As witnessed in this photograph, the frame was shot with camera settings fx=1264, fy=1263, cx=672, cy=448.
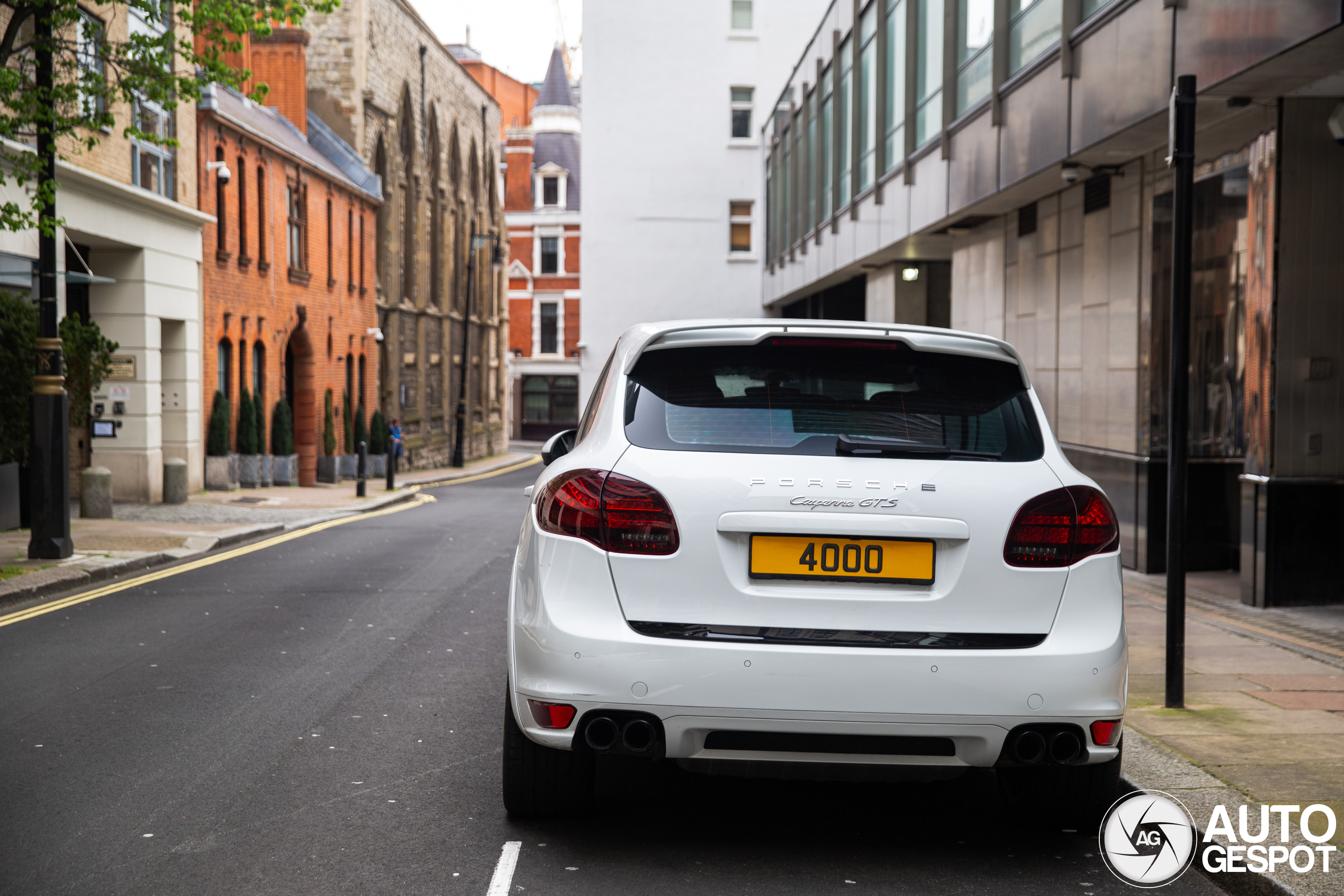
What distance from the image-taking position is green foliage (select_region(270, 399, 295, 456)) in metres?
29.4

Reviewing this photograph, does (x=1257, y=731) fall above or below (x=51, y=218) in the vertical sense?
below

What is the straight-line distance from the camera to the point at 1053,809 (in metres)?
4.44

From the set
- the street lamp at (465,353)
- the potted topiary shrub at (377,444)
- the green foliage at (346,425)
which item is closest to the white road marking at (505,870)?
the green foliage at (346,425)

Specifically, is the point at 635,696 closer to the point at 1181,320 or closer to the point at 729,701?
the point at 729,701

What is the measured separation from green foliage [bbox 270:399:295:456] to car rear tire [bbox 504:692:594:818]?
2637cm

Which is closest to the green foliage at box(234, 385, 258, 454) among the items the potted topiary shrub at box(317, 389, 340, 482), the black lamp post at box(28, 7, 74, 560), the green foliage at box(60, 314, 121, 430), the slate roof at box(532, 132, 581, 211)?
the potted topiary shrub at box(317, 389, 340, 482)

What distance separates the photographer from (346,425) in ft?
116


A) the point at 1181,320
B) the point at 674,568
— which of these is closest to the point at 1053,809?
the point at 674,568

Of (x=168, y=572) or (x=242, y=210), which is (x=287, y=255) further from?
(x=168, y=572)

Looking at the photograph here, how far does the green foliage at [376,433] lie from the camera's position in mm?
36688

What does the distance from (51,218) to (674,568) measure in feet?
33.1

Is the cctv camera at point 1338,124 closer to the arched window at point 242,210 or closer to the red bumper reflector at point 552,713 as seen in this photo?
the red bumper reflector at point 552,713

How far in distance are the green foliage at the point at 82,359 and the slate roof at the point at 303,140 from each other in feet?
34.1

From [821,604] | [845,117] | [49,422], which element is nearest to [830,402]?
[821,604]
